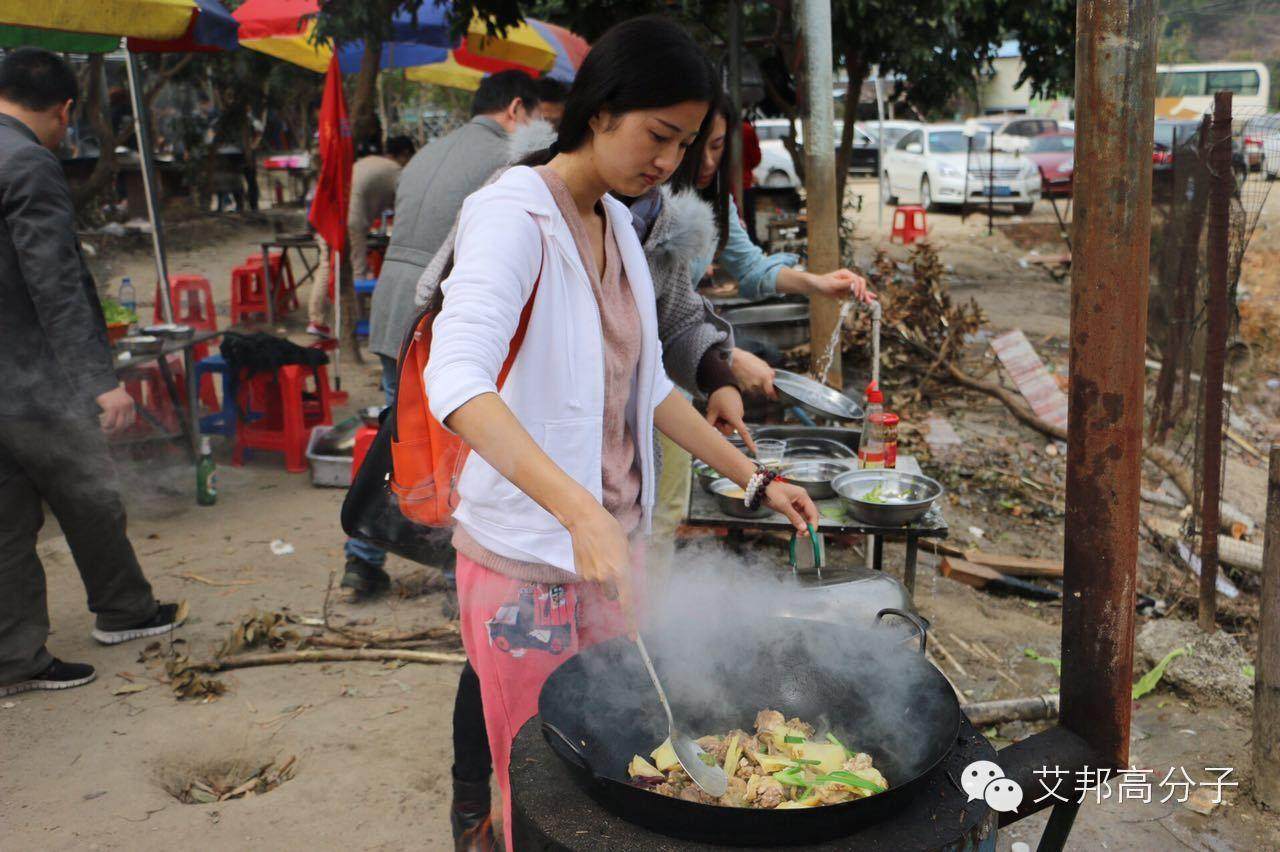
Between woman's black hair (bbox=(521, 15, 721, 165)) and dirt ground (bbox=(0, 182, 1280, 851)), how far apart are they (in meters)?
2.33

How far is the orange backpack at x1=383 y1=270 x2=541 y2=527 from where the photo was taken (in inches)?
76.9

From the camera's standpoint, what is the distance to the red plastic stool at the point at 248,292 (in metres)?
11.3

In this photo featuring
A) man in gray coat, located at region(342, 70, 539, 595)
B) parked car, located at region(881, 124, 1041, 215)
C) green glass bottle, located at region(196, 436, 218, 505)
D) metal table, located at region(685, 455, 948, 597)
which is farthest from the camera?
parked car, located at region(881, 124, 1041, 215)

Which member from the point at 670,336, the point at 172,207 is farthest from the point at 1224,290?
the point at 172,207

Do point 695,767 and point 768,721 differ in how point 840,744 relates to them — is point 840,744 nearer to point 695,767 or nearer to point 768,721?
point 768,721

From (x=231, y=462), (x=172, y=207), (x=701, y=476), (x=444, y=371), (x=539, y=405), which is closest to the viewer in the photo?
(x=444, y=371)

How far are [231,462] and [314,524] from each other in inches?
61.0

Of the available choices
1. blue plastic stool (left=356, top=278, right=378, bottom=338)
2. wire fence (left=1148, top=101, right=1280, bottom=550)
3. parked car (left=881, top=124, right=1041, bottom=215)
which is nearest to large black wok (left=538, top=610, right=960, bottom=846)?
wire fence (left=1148, top=101, right=1280, bottom=550)

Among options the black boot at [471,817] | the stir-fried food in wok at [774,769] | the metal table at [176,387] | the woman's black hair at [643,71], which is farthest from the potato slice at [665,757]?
the metal table at [176,387]

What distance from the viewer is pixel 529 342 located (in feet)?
5.82

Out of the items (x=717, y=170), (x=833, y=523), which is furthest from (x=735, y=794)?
(x=717, y=170)

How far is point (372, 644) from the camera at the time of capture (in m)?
4.32

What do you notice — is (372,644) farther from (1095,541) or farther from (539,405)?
(1095,541)

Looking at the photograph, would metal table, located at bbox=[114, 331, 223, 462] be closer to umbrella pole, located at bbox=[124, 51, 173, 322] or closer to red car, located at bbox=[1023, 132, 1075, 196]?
umbrella pole, located at bbox=[124, 51, 173, 322]
